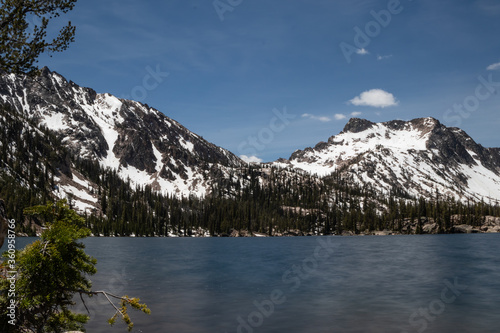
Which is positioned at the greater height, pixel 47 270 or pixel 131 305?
pixel 47 270

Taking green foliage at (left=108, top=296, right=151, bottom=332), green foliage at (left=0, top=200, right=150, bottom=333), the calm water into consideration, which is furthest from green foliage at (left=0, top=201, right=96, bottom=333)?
the calm water

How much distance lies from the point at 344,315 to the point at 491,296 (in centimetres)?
1842

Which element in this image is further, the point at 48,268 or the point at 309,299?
the point at 309,299

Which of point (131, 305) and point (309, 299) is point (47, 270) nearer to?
point (131, 305)

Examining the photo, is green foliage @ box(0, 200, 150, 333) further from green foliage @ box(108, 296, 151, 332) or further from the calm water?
the calm water

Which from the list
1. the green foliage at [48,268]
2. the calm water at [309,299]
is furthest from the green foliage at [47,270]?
the calm water at [309,299]

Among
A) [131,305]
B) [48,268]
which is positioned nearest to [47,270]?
[48,268]

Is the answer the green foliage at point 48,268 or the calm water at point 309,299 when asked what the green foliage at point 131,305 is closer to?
the green foliage at point 48,268

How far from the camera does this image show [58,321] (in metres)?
14.6

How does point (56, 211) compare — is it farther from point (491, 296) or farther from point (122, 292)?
point (491, 296)

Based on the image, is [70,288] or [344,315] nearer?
[70,288]

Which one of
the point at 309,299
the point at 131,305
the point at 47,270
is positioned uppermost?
the point at 47,270

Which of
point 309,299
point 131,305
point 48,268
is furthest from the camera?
point 309,299

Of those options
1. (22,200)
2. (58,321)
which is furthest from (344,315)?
(22,200)
